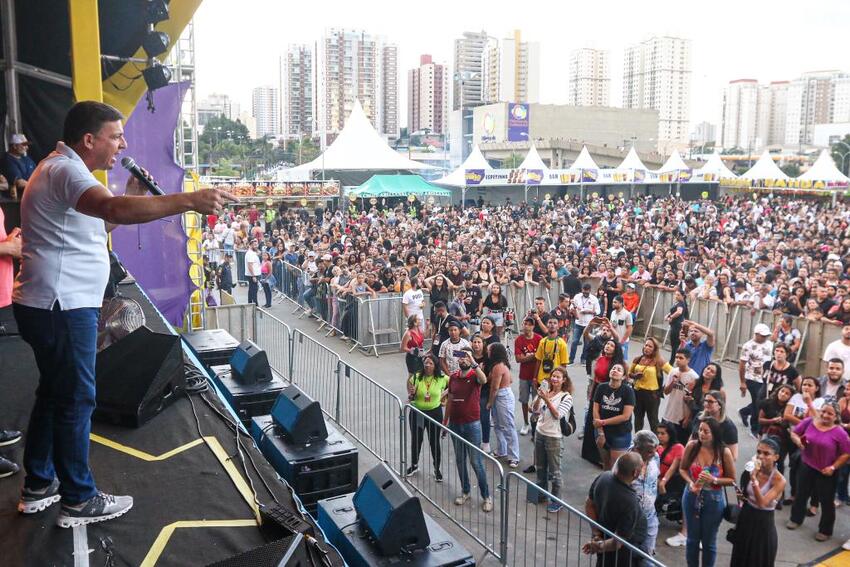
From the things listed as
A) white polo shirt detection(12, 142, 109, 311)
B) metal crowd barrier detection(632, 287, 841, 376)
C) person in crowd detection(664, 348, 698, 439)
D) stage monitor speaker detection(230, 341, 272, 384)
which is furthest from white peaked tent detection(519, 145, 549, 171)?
white polo shirt detection(12, 142, 109, 311)

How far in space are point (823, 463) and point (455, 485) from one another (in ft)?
11.9

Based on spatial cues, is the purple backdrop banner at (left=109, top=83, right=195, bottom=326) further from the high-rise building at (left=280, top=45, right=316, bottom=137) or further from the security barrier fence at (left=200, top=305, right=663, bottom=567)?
the high-rise building at (left=280, top=45, right=316, bottom=137)

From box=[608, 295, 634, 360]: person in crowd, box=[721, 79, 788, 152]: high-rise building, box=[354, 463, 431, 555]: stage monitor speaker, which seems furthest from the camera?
box=[721, 79, 788, 152]: high-rise building

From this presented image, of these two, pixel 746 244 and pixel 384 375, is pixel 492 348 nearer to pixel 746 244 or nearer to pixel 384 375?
pixel 384 375

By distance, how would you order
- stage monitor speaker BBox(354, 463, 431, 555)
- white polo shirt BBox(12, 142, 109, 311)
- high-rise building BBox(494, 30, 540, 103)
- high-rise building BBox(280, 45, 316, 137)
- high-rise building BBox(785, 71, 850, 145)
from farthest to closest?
high-rise building BBox(785, 71, 850, 145) → high-rise building BBox(494, 30, 540, 103) → high-rise building BBox(280, 45, 316, 137) → stage monitor speaker BBox(354, 463, 431, 555) → white polo shirt BBox(12, 142, 109, 311)

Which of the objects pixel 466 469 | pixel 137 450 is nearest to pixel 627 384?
pixel 466 469

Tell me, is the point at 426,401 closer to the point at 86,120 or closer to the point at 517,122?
the point at 86,120

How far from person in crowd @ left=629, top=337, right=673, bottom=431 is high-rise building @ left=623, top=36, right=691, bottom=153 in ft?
542

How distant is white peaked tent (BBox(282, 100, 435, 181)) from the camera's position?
3612cm

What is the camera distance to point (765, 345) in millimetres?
9469

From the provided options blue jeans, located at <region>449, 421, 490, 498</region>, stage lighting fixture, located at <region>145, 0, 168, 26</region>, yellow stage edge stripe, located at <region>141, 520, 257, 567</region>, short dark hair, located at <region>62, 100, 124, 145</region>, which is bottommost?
blue jeans, located at <region>449, 421, 490, 498</region>

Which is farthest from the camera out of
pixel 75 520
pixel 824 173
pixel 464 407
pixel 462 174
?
pixel 824 173

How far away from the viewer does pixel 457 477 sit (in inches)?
307

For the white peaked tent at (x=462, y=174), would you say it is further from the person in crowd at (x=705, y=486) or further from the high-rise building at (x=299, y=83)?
the high-rise building at (x=299, y=83)
